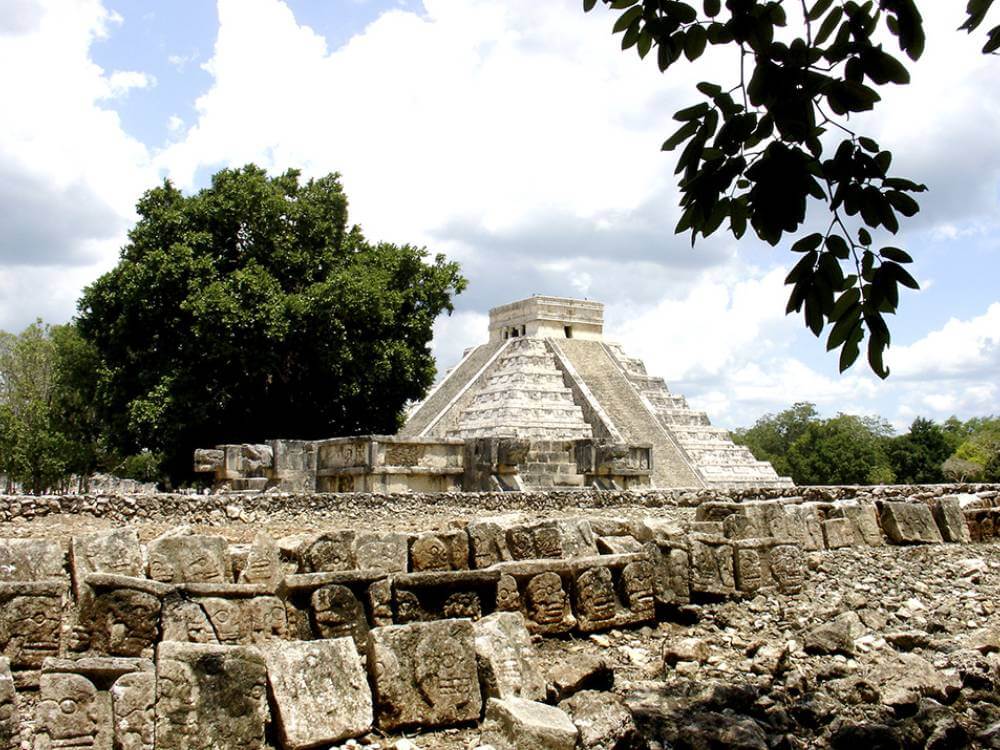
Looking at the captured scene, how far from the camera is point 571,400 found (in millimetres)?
36875

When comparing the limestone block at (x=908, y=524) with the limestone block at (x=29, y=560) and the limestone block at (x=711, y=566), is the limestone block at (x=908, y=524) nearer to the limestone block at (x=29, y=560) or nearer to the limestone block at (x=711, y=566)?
the limestone block at (x=711, y=566)

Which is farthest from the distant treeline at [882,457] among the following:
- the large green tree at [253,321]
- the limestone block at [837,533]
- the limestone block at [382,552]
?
the limestone block at [382,552]

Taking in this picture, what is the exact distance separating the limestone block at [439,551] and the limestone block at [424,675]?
184 centimetres

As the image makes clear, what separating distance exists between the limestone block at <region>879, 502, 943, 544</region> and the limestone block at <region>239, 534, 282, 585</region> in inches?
324

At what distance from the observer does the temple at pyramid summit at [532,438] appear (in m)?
15.2

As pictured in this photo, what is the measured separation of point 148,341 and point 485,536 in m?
20.3

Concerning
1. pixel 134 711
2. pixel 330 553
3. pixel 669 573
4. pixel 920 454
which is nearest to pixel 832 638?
pixel 669 573

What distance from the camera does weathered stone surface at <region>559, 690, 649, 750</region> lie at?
4934 mm

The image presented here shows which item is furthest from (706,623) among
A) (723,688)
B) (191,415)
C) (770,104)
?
(191,415)

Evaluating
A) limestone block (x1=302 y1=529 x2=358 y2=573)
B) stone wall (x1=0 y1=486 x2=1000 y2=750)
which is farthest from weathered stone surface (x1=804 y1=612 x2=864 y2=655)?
limestone block (x1=302 y1=529 x2=358 y2=573)

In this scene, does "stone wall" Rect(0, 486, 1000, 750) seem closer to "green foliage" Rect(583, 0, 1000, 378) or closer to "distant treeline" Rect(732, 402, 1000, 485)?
"green foliage" Rect(583, 0, 1000, 378)

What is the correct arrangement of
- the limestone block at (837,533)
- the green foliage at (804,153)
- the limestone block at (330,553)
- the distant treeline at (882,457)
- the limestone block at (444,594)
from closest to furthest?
the green foliage at (804,153), the limestone block at (444,594), the limestone block at (330,553), the limestone block at (837,533), the distant treeline at (882,457)

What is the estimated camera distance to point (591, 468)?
57.5ft

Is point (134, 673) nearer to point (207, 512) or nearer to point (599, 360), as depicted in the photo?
point (207, 512)
